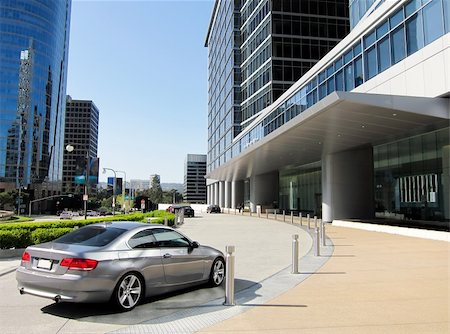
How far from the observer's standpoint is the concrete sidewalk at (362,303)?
5.40 meters

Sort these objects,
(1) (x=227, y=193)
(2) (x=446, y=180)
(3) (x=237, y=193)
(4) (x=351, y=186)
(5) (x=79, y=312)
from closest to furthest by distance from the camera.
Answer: (5) (x=79, y=312), (2) (x=446, y=180), (4) (x=351, y=186), (3) (x=237, y=193), (1) (x=227, y=193)

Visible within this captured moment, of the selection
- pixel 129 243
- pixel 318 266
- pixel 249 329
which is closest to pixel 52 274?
pixel 129 243

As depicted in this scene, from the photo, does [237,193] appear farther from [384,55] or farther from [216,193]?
[384,55]

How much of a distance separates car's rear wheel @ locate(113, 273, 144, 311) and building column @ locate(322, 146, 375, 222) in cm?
2616

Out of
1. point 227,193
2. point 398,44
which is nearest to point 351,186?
point 398,44

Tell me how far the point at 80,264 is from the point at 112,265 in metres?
0.45

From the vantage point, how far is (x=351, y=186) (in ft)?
102

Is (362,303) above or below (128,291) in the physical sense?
below

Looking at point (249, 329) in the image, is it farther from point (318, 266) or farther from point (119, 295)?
point (318, 266)

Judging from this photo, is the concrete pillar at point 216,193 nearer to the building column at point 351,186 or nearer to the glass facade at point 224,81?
the glass facade at point 224,81

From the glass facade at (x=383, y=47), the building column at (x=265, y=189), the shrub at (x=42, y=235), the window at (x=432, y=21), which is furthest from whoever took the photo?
the building column at (x=265, y=189)

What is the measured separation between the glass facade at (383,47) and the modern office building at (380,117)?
0.16 feet

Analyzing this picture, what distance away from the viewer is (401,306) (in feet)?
21.0

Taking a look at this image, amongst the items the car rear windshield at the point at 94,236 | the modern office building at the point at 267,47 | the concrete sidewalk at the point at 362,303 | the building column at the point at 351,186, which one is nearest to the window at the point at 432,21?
the concrete sidewalk at the point at 362,303
